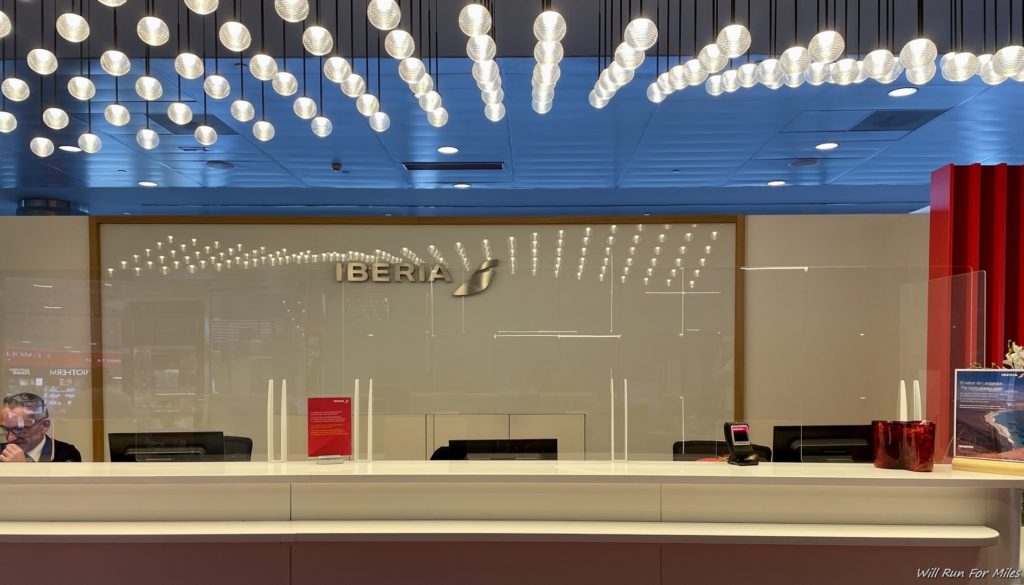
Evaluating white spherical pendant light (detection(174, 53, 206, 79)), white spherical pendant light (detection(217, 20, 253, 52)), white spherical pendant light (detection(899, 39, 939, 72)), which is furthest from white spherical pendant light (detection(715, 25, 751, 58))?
white spherical pendant light (detection(174, 53, 206, 79))

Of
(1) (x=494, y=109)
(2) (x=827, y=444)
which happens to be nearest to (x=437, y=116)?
(1) (x=494, y=109)

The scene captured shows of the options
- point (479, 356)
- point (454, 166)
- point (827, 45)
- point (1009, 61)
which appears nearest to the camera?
point (827, 45)

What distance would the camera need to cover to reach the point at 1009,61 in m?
3.16

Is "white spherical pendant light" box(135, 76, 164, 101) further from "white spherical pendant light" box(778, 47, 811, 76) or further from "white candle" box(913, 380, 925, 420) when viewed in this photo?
"white candle" box(913, 380, 925, 420)

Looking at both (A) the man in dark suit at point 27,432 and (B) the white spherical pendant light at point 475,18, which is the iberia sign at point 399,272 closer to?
(A) the man in dark suit at point 27,432

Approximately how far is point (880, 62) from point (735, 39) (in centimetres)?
64

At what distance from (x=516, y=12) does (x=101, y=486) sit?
114 inches

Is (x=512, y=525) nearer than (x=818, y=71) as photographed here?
Yes

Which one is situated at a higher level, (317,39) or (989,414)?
(317,39)

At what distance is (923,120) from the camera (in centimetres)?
582

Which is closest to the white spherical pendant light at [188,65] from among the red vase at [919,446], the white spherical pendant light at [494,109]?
the white spherical pendant light at [494,109]

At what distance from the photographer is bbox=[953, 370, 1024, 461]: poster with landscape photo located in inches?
117

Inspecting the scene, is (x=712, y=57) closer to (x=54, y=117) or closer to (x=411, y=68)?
(x=411, y=68)

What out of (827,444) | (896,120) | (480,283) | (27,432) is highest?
(896,120)
